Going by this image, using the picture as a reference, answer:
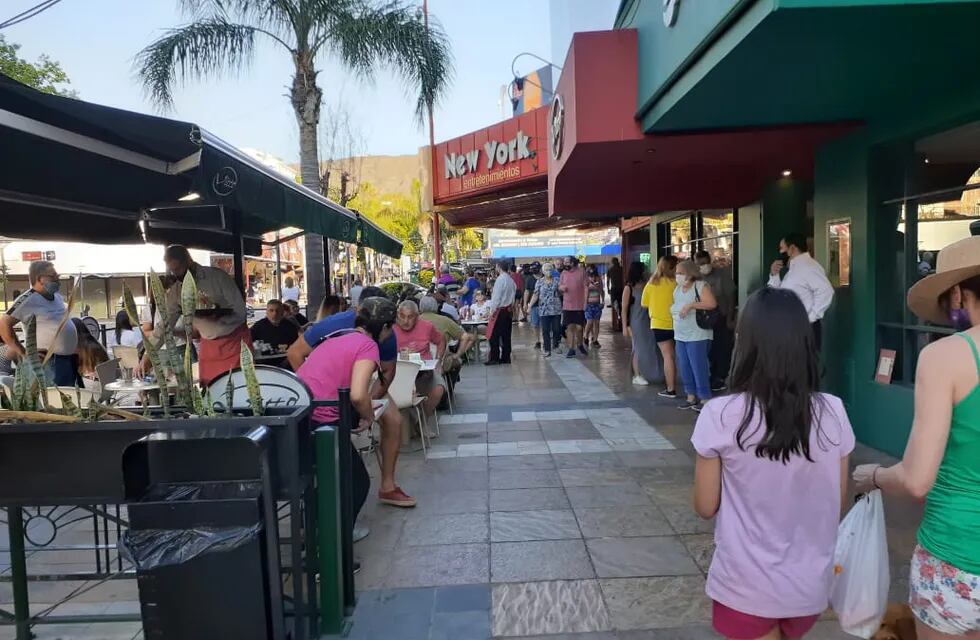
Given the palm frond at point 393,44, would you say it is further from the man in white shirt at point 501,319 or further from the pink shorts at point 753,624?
the pink shorts at point 753,624

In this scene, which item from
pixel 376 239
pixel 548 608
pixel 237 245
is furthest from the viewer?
pixel 376 239

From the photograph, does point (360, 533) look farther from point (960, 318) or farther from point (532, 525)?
point (960, 318)

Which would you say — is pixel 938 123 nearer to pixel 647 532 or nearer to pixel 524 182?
pixel 647 532

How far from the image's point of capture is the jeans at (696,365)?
721cm

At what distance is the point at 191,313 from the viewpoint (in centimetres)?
318

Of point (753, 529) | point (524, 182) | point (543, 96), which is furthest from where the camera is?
point (543, 96)

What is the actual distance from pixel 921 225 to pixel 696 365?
8.34 feet

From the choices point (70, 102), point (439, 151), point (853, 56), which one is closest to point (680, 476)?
point (853, 56)

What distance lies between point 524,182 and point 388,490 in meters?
10.1

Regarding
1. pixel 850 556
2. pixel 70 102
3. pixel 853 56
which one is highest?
pixel 853 56

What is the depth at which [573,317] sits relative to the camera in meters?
12.1

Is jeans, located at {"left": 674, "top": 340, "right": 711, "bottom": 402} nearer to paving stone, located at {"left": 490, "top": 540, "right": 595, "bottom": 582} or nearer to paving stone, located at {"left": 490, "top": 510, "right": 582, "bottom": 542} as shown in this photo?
paving stone, located at {"left": 490, "top": 510, "right": 582, "bottom": 542}

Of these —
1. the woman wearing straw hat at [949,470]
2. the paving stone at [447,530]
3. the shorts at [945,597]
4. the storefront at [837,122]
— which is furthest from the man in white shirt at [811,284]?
the shorts at [945,597]

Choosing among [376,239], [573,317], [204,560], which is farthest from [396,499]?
[573,317]
